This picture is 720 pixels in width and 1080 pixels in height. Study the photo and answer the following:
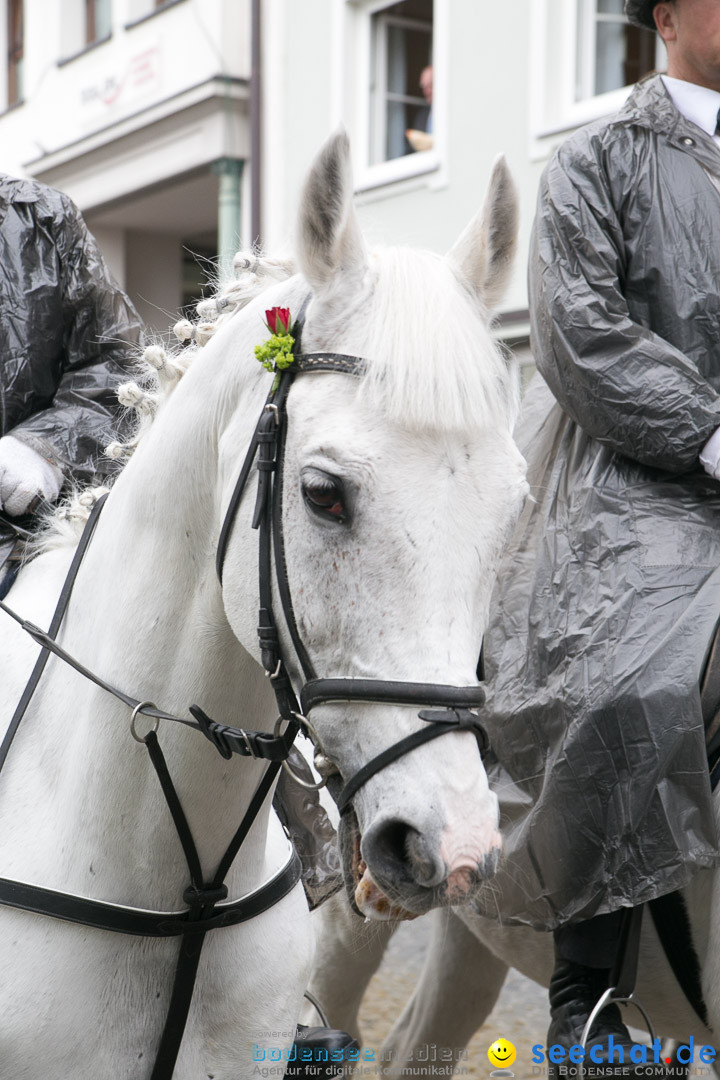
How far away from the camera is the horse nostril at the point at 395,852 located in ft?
5.76

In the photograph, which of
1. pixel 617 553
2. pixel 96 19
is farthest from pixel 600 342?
pixel 96 19

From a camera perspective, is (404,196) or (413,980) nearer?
(413,980)

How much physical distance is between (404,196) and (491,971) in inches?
315

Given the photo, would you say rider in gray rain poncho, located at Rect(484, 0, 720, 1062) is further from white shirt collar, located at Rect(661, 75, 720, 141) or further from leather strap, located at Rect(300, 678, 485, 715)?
leather strap, located at Rect(300, 678, 485, 715)

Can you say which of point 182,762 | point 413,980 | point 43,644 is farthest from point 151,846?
point 413,980

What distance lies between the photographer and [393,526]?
6.08ft

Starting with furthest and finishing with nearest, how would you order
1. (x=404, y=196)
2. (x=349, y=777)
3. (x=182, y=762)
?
(x=404, y=196)
(x=182, y=762)
(x=349, y=777)

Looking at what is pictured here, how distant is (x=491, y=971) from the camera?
396 cm

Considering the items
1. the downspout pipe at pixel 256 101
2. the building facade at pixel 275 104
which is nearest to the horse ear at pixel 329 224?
the building facade at pixel 275 104

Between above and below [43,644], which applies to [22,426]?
above

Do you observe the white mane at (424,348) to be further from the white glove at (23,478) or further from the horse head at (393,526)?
the white glove at (23,478)

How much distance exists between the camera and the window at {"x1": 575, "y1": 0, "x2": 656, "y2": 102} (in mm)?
9477

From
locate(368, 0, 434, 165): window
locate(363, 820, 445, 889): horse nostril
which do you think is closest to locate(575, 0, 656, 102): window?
locate(368, 0, 434, 165): window

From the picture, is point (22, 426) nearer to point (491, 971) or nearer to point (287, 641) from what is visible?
point (287, 641)
